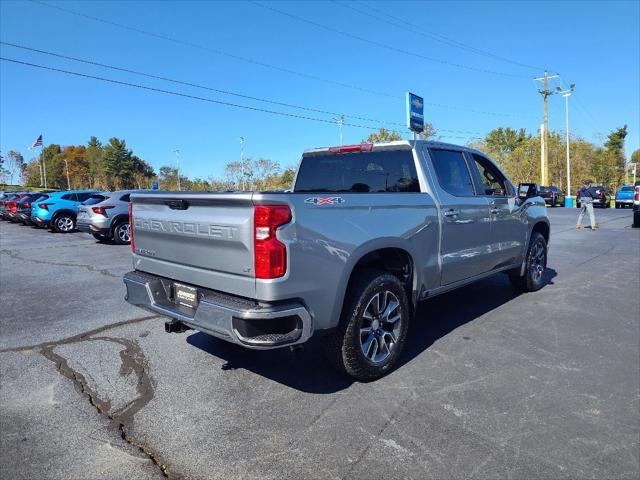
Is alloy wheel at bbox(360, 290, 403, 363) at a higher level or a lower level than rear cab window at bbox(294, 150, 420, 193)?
lower

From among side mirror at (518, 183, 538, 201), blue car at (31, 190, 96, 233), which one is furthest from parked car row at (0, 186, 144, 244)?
side mirror at (518, 183, 538, 201)

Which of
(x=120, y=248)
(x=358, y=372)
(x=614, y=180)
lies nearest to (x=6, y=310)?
(x=358, y=372)

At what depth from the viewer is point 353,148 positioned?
479 centimetres

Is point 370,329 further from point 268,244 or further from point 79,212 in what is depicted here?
point 79,212

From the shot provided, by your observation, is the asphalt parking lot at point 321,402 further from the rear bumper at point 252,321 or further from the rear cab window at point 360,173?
the rear cab window at point 360,173

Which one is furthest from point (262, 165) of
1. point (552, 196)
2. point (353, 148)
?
point (353, 148)

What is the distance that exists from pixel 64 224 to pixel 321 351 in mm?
17308

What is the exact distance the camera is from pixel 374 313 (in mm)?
3676

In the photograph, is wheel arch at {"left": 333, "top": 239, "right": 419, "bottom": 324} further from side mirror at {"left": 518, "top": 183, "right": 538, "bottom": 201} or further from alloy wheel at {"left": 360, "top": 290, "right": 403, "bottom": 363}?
side mirror at {"left": 518, "top": 183, "right": 538, "bottom": 201}

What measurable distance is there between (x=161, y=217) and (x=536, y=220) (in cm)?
522

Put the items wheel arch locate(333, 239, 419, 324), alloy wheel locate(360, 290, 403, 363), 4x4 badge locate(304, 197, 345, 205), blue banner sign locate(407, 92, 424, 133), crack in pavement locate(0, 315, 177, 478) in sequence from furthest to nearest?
blue banner sign locate(407, 92, 424, 133) < alloy wheel locate(360, 290, 403, 363) < wheel arch locate(333, 239, 419, 324) < 4x4 badge locate(304, 197, 345, 205) < crack in pavement locate(0, 315, 177, 478)

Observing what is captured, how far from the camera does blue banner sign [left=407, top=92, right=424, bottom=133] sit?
2411 centimetres

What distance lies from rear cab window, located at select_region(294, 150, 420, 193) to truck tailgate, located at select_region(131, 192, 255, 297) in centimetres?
191

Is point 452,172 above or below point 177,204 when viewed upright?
above
